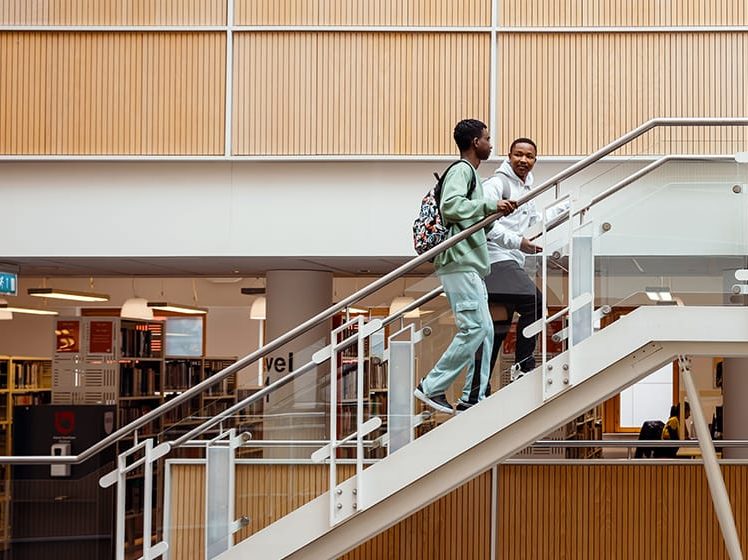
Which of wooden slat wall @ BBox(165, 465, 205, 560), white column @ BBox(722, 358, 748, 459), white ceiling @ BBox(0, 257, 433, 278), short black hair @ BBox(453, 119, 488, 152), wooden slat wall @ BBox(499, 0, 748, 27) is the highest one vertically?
wooden slat wall @ BBox(499, 0, 748, 27)

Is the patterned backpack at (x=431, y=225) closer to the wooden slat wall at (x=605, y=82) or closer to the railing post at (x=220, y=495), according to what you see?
the railing post at (x=220, y=495)

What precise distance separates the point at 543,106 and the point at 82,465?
479 centimetres

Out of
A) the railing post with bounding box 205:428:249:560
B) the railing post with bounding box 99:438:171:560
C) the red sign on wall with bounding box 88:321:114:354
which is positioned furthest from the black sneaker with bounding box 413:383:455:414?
the red sign on wall with bounding box 88:321:114:354

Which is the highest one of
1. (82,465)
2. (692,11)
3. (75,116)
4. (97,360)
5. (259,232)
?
(692,11)

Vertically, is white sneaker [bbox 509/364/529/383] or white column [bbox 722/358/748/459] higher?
white sneaker [bbox 509/364/529/383]

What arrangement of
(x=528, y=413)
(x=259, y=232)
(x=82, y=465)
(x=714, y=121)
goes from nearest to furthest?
(x=528, y=413) → (x=714, y=121) → (x=259, y=232) → (x=82, y=465)

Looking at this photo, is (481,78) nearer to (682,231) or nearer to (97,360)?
(682,231)

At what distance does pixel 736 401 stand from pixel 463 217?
21.8ft

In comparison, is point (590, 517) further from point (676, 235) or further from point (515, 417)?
point (676, 235)

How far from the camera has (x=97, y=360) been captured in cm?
1267

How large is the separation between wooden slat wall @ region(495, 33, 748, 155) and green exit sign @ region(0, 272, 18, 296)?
4.19 m

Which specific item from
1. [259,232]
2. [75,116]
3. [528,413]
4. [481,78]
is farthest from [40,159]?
[528,413]

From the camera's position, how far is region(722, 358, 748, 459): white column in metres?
11.8

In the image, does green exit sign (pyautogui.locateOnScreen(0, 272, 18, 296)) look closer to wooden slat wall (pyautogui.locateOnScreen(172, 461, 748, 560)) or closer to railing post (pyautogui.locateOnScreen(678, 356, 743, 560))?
wooden slat wall (pyautogui.locateOnScreen(172, 461, 748, 560))
